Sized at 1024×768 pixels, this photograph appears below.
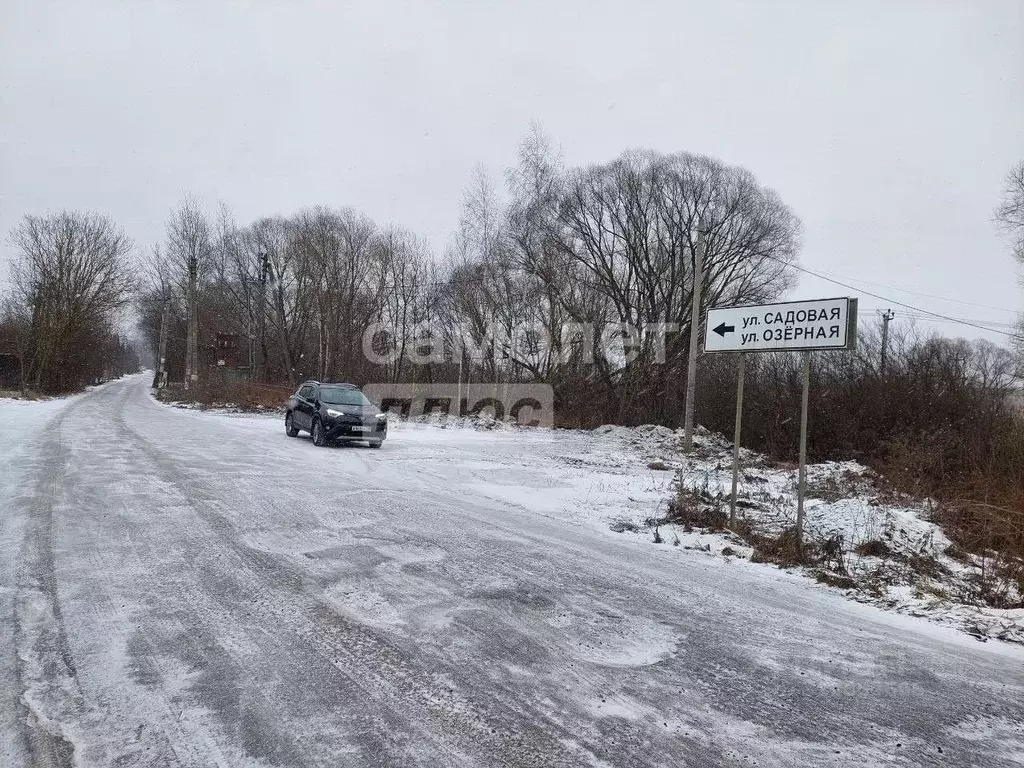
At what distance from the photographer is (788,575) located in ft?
21.4

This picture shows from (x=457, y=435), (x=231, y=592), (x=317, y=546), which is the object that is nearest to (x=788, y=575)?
(x=317, y=546)

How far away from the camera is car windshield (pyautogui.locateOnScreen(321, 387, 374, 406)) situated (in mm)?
17547

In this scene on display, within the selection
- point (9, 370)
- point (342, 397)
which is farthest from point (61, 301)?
point (342, 397)

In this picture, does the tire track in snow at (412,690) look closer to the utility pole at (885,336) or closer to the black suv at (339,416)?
the black suv at (339,416)

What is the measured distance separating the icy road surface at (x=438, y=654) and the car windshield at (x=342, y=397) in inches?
375

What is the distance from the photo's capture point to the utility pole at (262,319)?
164 ft

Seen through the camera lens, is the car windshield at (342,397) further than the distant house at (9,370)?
No

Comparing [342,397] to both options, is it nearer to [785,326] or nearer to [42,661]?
[785,326]

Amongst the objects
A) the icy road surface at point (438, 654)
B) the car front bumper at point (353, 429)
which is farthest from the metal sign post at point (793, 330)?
the car front bumper at point (353, 429)

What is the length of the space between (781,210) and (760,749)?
109ft

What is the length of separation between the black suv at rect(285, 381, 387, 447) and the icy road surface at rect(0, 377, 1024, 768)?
866 cm

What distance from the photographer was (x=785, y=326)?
7801 mm

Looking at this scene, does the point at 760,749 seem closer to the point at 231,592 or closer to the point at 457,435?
the point at 231,592

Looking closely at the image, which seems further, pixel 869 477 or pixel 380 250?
pixel 380 250
